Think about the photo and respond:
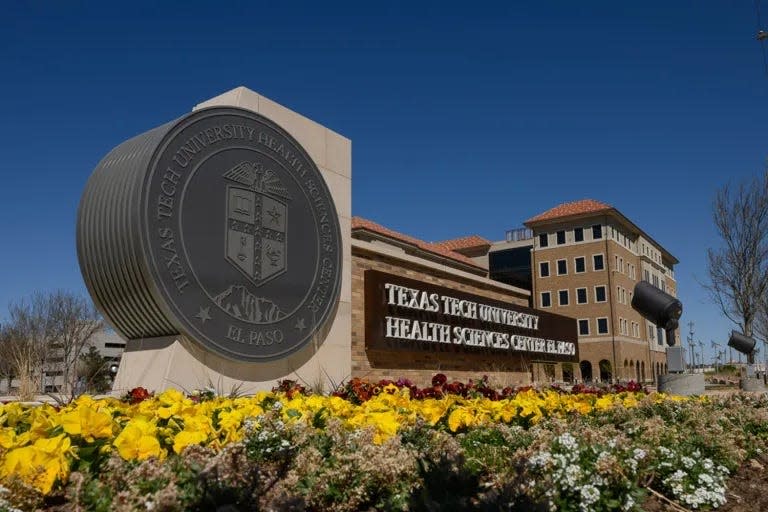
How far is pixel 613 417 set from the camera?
5645 mm

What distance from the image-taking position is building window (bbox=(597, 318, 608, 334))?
51.2 metres

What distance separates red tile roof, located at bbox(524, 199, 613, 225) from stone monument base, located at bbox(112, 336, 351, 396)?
4707 cm

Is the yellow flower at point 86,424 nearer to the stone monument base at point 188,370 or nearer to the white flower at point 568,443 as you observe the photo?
the white flower at point 568,443

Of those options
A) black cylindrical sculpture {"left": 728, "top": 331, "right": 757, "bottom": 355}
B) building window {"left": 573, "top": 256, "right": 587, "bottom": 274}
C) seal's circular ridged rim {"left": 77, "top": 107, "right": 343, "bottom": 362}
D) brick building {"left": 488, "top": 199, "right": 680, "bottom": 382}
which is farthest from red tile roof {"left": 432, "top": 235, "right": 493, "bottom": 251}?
seal's circular ridged rim {"left": 77, "top": 107, "right": 343, "bottom": 362}

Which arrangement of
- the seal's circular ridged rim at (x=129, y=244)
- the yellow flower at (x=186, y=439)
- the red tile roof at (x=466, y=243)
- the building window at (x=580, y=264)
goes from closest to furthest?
the yellow flower at (x=186, y=439) → the seal's circular ridged rim at (x=129, y=244) → the building window at (x=580, y=264) → the red tile roof at (x=466, y=243)

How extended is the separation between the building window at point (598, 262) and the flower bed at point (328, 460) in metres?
49.1

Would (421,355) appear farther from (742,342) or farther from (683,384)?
(742,342)

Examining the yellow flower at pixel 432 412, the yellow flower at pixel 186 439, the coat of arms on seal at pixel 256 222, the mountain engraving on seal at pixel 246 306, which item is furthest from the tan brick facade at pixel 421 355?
the yellow flower at pixel 186 439

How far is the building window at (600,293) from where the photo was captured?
51562 millimetres

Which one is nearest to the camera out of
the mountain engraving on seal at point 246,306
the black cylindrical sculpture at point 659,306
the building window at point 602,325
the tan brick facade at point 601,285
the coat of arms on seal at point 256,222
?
the mountain engraving on seal at point 246,306

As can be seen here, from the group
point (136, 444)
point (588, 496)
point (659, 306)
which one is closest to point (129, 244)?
point (136, 444)

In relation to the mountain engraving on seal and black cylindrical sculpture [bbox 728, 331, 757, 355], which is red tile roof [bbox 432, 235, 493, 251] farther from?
the mountain engraving on seal

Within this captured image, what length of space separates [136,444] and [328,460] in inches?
35.7

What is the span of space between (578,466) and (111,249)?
588 centimetres
